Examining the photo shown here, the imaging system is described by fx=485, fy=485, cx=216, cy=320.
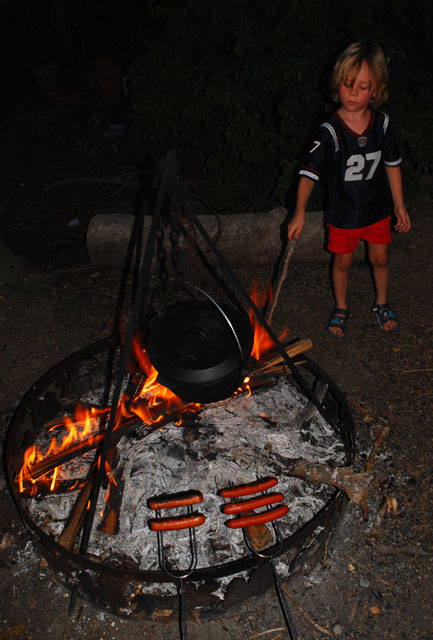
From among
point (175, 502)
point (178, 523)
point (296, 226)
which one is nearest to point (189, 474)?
point (175, 502)

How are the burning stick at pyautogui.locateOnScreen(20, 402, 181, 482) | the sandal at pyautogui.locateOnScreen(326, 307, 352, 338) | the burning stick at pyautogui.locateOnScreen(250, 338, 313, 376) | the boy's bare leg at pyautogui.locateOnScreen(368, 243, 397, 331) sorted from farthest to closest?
the sandal at pyautogui.locateOnScreen(326, 307, 352, 338)
the boy's bare leg at pyautogui.locateOnScreen(368, 243, 397, 331)
the burning stick at pyautogui.locateOnScreen(250, 338, 313, 376)
the burning stick at pyautogui.locateOnScreen(20, 402, 181, 482)

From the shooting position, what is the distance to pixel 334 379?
368 centimetres

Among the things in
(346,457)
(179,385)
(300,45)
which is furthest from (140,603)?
(300,45)

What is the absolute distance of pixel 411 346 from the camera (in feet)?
12.8

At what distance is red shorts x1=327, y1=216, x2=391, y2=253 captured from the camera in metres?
3.55

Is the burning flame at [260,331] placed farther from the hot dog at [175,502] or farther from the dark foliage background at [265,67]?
the dark foliage background at [265,67]

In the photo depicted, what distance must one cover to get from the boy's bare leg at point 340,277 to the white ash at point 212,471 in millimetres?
1335

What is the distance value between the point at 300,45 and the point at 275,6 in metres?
0.45

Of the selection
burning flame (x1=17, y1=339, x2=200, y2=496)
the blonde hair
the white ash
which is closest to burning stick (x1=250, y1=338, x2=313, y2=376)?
the white ash

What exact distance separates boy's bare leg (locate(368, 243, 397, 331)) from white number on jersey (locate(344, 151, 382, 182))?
0.64 meters

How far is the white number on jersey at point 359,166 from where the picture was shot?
319cm

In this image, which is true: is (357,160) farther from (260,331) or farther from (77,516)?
(77,516)

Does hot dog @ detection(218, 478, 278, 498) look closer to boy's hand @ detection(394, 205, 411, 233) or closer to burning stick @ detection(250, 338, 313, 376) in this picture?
burning stick @ detection(250, 338, 313, 376)

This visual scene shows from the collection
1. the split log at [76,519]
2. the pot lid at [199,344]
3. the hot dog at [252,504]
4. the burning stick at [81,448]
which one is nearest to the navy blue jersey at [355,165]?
the pot lid at [199,344]
